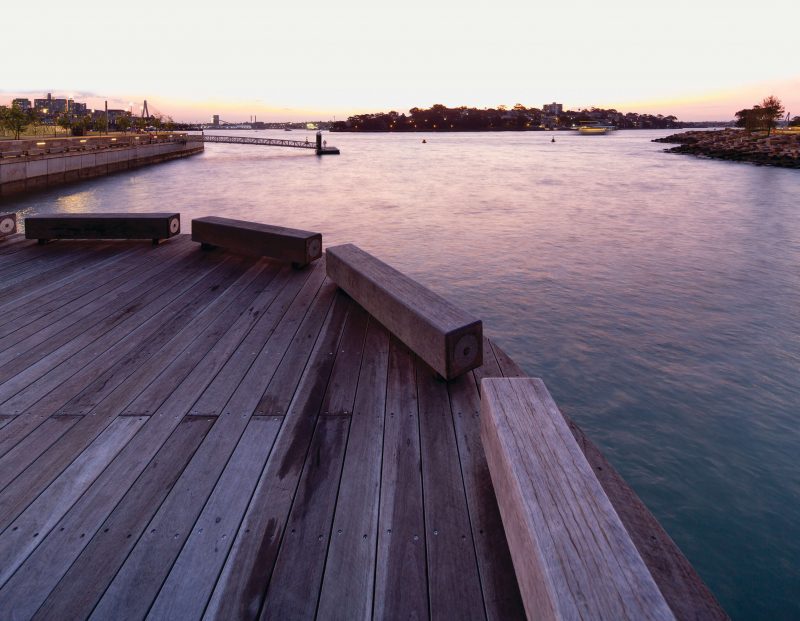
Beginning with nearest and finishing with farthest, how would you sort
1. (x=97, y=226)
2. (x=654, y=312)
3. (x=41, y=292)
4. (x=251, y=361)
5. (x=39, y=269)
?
1. (x=251, y=361)
2. (x=41, y=292)
3. (x=39, y=269)
4. (x=97, y=226)
5. (x=654, y=312)

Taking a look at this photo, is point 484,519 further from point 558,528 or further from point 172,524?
point 172,524

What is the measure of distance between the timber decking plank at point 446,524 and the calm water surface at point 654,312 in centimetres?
302

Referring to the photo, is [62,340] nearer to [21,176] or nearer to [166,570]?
[166,570]

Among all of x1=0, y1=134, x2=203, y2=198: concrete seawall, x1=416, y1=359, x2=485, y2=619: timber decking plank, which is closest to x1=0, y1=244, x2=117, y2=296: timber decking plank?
x1=416, y1=359, x2=485, y2=619: timber decking plank

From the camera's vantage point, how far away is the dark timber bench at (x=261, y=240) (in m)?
7.20

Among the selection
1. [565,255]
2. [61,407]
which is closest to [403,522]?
[61,407]

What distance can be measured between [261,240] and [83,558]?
5537 mm

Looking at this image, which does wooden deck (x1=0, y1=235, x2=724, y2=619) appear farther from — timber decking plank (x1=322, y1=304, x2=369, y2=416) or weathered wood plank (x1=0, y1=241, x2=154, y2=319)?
weathered wood plank (x1=0, y1=241, x2=154, y2=319)

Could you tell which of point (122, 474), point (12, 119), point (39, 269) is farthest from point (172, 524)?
point (12, 119)

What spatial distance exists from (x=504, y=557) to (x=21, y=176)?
3429 cm

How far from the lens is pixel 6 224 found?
9000mm

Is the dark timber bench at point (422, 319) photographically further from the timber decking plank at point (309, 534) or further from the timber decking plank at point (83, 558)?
the timber decking plank at point (83, 558)

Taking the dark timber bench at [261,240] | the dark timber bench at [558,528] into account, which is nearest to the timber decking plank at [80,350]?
the dark timber bench at [261,240]

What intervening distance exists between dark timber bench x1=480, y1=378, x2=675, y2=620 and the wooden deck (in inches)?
15.6
